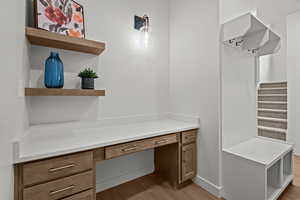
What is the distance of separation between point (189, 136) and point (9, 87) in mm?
1719

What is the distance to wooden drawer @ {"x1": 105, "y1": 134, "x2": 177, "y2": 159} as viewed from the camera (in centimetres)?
125

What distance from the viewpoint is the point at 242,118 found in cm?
198

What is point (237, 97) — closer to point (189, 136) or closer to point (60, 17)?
point (189, 136)

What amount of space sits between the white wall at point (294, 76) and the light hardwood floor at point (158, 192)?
4.06 feet

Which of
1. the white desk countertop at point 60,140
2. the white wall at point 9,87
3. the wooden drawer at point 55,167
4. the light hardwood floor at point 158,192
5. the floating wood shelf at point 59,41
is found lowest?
the light hardwood floor at point 158,192

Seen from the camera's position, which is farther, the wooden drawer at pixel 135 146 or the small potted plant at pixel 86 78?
the small potted plant at pixel 86 78

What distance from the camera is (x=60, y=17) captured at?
1.41m

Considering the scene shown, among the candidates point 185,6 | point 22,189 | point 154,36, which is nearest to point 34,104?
point 22,189

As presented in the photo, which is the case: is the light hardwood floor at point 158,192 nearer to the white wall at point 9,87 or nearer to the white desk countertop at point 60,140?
the white desk countertop at point 60,140

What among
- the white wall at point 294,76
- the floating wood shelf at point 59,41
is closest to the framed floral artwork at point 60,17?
the floating wood shelf at point 59,41

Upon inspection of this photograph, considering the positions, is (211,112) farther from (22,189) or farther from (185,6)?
(22,189)

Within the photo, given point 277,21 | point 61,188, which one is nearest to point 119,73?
point 61,188

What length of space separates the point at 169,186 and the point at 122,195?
586mm

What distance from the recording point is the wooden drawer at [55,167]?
917 mm
